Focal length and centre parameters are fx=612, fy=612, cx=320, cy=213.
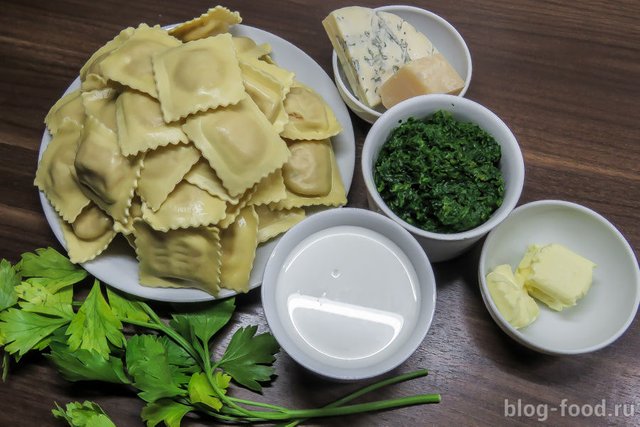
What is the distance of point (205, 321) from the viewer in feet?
4.37

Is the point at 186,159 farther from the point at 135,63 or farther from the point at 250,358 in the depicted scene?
the point at 250,358

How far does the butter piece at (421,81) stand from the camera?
55.4 inches

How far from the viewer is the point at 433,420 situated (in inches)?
53.9

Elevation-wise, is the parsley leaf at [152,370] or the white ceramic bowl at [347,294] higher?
the white ceramic bowl at [347,294]

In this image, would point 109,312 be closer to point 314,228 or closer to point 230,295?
point 230,295

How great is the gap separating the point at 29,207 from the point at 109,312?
401 millimetres

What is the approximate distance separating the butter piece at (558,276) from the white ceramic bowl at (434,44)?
0.46 meters

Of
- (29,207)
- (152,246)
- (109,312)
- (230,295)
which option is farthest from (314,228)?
(29,207)

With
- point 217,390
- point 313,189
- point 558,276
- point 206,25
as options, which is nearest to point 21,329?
point 217,390

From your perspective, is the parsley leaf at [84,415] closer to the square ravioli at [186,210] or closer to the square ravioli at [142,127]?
the square ravioli at [186,210]

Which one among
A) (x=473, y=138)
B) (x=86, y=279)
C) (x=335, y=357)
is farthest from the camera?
(x=86, y=279)

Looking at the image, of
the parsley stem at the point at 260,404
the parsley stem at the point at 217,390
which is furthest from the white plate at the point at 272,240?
the parsley stem at the point at 260,404

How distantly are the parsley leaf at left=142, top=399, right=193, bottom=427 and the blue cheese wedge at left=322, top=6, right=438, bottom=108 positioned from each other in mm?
814

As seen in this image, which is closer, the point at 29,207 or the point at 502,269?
the point at 502,269
